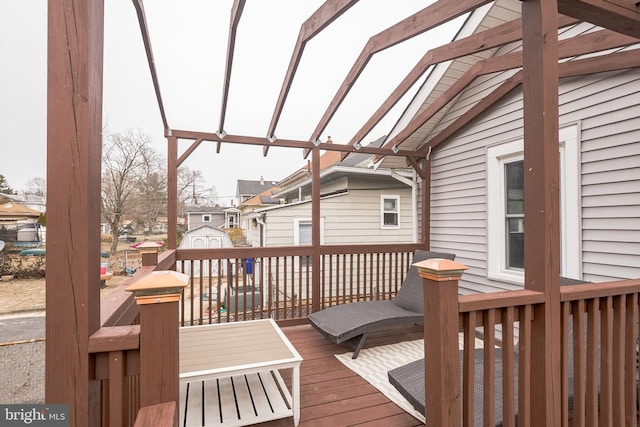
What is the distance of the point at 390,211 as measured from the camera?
784 cm

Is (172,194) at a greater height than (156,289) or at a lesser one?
greater

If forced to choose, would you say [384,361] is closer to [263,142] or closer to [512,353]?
[512,353]

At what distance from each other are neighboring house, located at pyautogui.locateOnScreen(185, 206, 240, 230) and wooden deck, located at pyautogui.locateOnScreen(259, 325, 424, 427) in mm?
7924

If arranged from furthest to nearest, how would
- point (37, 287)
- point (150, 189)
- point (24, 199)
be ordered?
point (150, 189), point (24, 199), point (37, 287)

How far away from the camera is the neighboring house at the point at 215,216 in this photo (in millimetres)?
10618

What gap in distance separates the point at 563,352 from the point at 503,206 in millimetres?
2670

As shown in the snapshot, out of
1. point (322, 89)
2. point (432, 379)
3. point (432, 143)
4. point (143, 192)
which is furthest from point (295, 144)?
point (432, 379)

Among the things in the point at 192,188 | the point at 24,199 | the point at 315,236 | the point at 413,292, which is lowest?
the point at 413,292

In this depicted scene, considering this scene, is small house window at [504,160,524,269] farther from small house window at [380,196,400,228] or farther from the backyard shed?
the backyard shed

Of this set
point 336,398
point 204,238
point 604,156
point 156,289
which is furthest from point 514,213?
point 204,238

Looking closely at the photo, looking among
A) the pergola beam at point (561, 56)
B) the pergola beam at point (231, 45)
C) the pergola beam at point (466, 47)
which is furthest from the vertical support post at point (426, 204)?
the pergola beam at point (231, 45)

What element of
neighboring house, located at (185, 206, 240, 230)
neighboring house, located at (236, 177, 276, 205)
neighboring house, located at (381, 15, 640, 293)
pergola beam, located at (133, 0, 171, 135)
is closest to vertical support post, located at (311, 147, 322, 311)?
neighboring house, located at (381, 15, 640, 293)

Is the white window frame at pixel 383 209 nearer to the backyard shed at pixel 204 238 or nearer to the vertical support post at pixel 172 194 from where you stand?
the backyard shed at pixel 204 238

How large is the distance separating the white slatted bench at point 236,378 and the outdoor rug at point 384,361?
2.53ft
